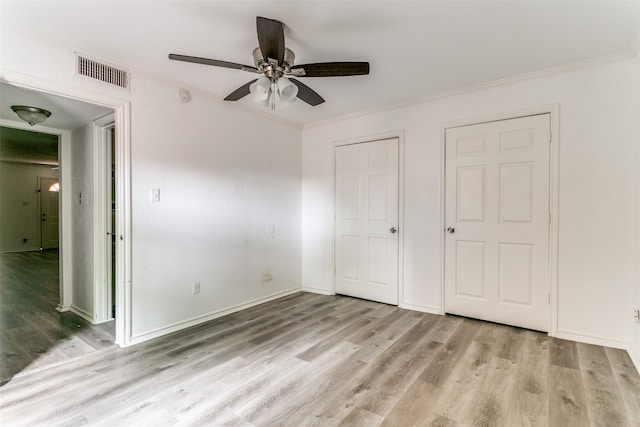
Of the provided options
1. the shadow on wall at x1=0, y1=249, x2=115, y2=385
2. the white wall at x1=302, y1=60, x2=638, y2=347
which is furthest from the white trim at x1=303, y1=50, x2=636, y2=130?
the shadow on wall at x1=0, y1=249, x2=115, y2=385

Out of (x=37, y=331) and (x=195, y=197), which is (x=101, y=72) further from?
(x=37, y=331)

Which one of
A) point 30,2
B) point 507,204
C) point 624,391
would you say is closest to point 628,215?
point 507,204

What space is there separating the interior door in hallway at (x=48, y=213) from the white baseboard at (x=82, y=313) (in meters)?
6.29

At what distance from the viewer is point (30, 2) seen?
1760 mm

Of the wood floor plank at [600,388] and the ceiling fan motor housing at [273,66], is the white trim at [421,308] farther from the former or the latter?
the ceiling fan motor housing at [273,66]

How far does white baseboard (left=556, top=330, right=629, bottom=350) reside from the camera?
2.39 meters

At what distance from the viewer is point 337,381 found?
6.54ft

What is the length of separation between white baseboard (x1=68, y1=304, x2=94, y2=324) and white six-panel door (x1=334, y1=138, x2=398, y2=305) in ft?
9.30

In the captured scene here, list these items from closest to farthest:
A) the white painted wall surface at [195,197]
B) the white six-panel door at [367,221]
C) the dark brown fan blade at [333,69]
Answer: the dark brown fan blade at [333,69], the white painted wall surface at [195,197], the white six-panel door at [367,221]

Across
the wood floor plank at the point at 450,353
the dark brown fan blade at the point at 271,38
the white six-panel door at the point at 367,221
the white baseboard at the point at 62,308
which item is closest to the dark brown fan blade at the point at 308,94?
the dark brown fan blade at the point at 271,38

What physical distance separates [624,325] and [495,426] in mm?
1732

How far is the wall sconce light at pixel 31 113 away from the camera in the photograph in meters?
2.75

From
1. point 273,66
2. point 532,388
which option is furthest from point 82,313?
point 532,388

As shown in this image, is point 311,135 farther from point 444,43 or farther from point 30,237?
point 30,237
